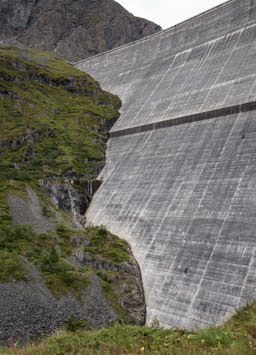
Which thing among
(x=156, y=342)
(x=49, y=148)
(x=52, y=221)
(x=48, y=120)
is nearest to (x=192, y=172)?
(x=52, y=221)

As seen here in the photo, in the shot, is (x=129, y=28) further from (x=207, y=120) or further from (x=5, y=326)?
(x=5, y=326)

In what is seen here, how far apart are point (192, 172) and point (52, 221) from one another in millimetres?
9034

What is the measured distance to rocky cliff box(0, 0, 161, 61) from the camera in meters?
93.0

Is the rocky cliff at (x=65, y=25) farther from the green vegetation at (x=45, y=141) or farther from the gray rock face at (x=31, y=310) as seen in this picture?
the gray rock face at (x=31, y=310)

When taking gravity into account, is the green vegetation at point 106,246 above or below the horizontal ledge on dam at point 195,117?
below

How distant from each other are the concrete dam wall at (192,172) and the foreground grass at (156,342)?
21.0 inches

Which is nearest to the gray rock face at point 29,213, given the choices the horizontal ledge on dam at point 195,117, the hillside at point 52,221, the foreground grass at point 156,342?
the hillside at point 52,221

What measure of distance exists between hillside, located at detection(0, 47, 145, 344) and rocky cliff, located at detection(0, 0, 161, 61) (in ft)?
184

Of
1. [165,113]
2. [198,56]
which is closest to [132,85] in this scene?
[198,56]

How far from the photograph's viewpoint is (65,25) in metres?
95.4

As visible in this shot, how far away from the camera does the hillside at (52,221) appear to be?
13.3 meters

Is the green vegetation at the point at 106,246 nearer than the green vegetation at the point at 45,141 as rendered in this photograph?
No

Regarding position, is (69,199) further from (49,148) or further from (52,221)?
(49,148)

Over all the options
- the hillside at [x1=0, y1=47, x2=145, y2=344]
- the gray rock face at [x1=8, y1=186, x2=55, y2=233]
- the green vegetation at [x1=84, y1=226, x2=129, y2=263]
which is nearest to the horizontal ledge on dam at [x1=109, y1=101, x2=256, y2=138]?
the hillside at [x1=0, y1=47, x2=145, y2=344]
